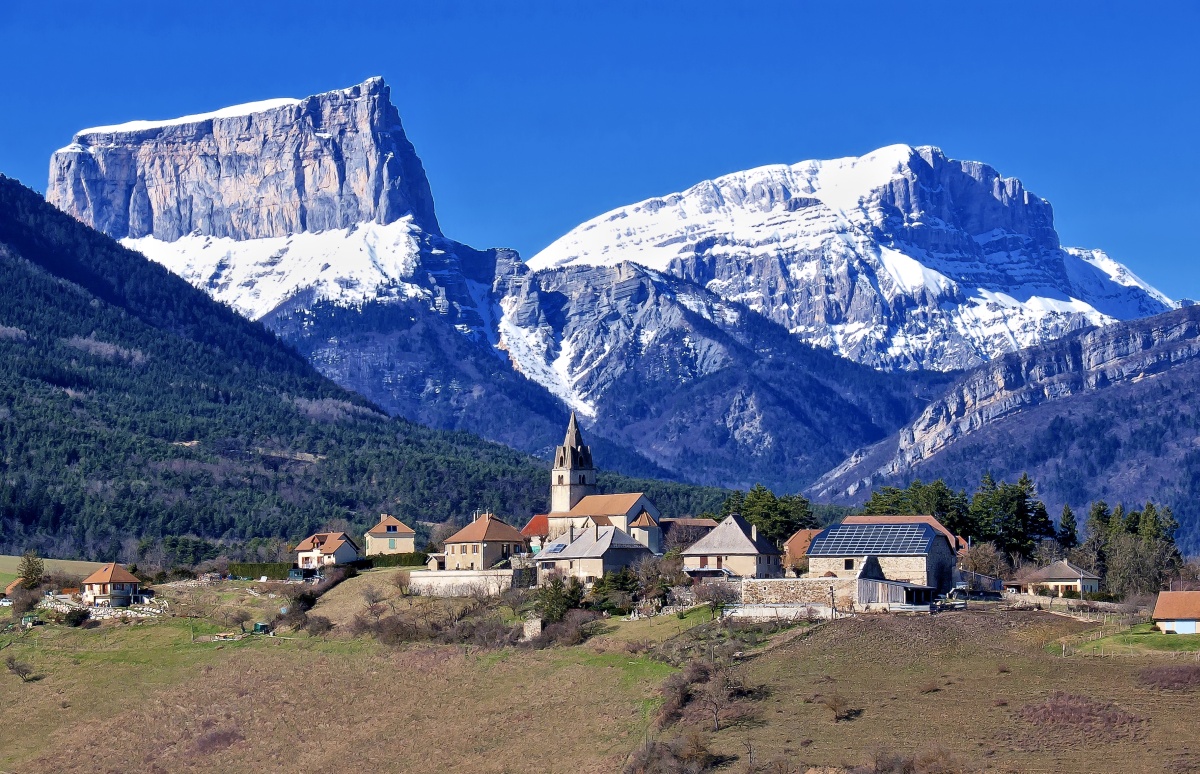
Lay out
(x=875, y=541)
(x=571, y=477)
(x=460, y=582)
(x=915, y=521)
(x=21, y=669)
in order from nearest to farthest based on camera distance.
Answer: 1. (x=21, y=669)
2. (x=875, y=541)
3. (x=460, y=582)
4. (x=915, y=521)
5. (x=571, y=477)

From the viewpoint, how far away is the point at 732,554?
12850 centimetres

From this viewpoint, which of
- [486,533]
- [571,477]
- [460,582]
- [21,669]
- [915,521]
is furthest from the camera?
[571,477]

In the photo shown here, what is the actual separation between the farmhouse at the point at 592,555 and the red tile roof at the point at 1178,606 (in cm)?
3970

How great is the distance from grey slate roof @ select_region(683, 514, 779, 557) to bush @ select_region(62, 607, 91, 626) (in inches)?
1712

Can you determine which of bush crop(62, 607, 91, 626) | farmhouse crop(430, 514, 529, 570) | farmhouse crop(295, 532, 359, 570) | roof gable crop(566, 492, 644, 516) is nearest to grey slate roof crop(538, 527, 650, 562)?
Answer: farmhouse crop(430, 514, 529, 570)

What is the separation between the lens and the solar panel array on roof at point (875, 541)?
122m

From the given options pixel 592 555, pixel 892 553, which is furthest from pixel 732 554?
pixel 892 553

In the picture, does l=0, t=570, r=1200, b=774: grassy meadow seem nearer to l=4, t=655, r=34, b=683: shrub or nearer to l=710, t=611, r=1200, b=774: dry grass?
l=710, t=611, r=1200, b=774: dry grass

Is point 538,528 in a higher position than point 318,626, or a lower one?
higher

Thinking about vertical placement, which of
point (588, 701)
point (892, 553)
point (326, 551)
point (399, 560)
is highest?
point (326, 551)

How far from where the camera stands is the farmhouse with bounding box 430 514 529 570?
460ft

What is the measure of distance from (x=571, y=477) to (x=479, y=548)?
849 inches

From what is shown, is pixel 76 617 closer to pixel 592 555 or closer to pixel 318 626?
pixel 318 626

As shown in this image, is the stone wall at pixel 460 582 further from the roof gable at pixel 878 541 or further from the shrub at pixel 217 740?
the shrub at pixel 217 740
